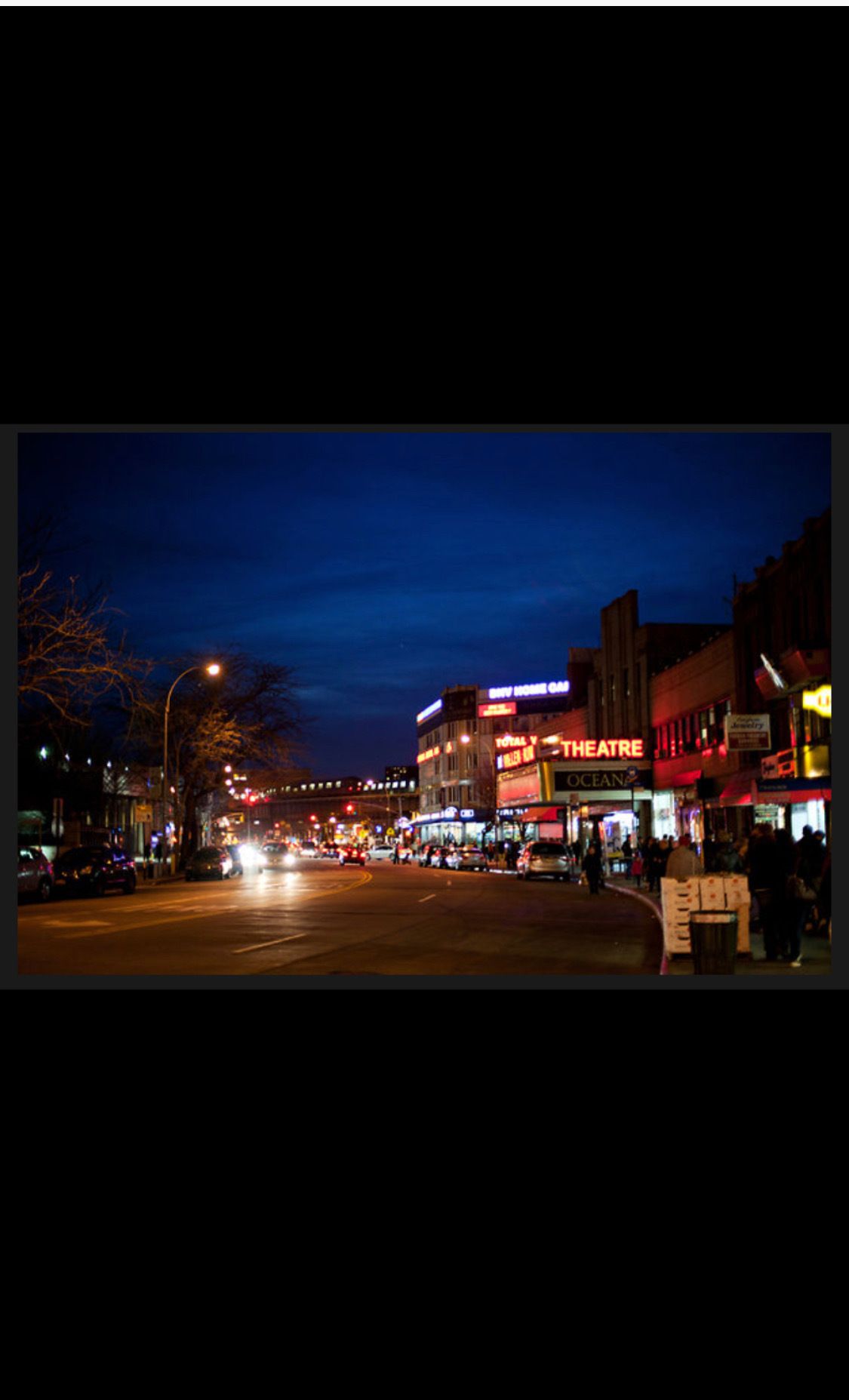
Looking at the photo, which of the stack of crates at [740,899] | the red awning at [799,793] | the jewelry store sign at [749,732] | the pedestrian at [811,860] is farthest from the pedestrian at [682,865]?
the jewelry store sign at [749,732]

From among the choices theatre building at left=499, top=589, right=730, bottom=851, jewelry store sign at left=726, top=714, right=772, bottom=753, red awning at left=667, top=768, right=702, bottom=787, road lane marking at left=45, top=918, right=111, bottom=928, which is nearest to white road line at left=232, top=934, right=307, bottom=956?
road lane marking at left=45, top=918, right=111, bottom=928

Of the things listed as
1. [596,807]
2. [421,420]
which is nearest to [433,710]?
[596,807]

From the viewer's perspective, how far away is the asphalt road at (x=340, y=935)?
15.6m

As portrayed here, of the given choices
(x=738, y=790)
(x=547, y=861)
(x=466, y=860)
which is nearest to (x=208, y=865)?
(x=547, y=861)

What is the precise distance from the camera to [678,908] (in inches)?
653

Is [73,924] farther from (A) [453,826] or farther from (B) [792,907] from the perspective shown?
(A) [453,826]

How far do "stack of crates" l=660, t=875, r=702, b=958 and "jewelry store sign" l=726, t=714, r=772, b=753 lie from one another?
46.0ft

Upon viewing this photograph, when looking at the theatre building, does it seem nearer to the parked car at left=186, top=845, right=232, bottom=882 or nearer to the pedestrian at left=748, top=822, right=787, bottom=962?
the parked car at left=186, top=845, right=232, bottom=882

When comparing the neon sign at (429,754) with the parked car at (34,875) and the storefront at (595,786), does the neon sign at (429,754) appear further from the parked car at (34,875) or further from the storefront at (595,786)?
the parked car at (34,875)

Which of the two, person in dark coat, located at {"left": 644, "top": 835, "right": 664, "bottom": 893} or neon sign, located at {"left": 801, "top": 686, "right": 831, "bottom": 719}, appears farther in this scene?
person in dark coat, located at {"left": 644, "top": 835, "right": 664, "bottom": 893}

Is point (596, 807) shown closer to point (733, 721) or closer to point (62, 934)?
point (733, 721)

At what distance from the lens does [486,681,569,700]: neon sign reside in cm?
13100
